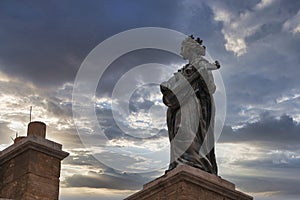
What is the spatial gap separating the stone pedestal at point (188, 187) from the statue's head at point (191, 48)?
2.77 m

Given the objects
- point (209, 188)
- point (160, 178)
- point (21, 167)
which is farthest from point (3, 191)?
point (209, 188)

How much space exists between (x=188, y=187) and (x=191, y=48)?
3.46m

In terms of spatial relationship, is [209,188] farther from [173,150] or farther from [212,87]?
[212,87]

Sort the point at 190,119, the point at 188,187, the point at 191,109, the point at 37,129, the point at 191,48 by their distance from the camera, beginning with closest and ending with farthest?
1. the point at 188,187
2. the point at 37,129
3. the point at 190,119
4. the point at 191,109
5. the point at 191,48

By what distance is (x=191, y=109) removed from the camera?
387 inches

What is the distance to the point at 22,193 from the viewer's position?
26.3ft

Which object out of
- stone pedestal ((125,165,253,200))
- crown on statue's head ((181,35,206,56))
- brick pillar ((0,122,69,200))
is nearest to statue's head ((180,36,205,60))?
crown on statue's head ((181,35,206,56))

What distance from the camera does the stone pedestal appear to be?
8.07 metres

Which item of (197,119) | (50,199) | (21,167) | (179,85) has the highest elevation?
(179,85)

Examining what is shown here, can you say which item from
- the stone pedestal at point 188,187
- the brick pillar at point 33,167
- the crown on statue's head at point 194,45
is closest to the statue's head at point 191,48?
the crown on statue's head at point 194,45

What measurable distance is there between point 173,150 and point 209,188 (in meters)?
1.40

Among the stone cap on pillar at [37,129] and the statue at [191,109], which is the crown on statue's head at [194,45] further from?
the stone cap on pillar at [37,129]

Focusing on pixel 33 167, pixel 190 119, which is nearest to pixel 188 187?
pixel 190 119

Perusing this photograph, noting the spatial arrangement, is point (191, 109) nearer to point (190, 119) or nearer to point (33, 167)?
point (190, 119)
